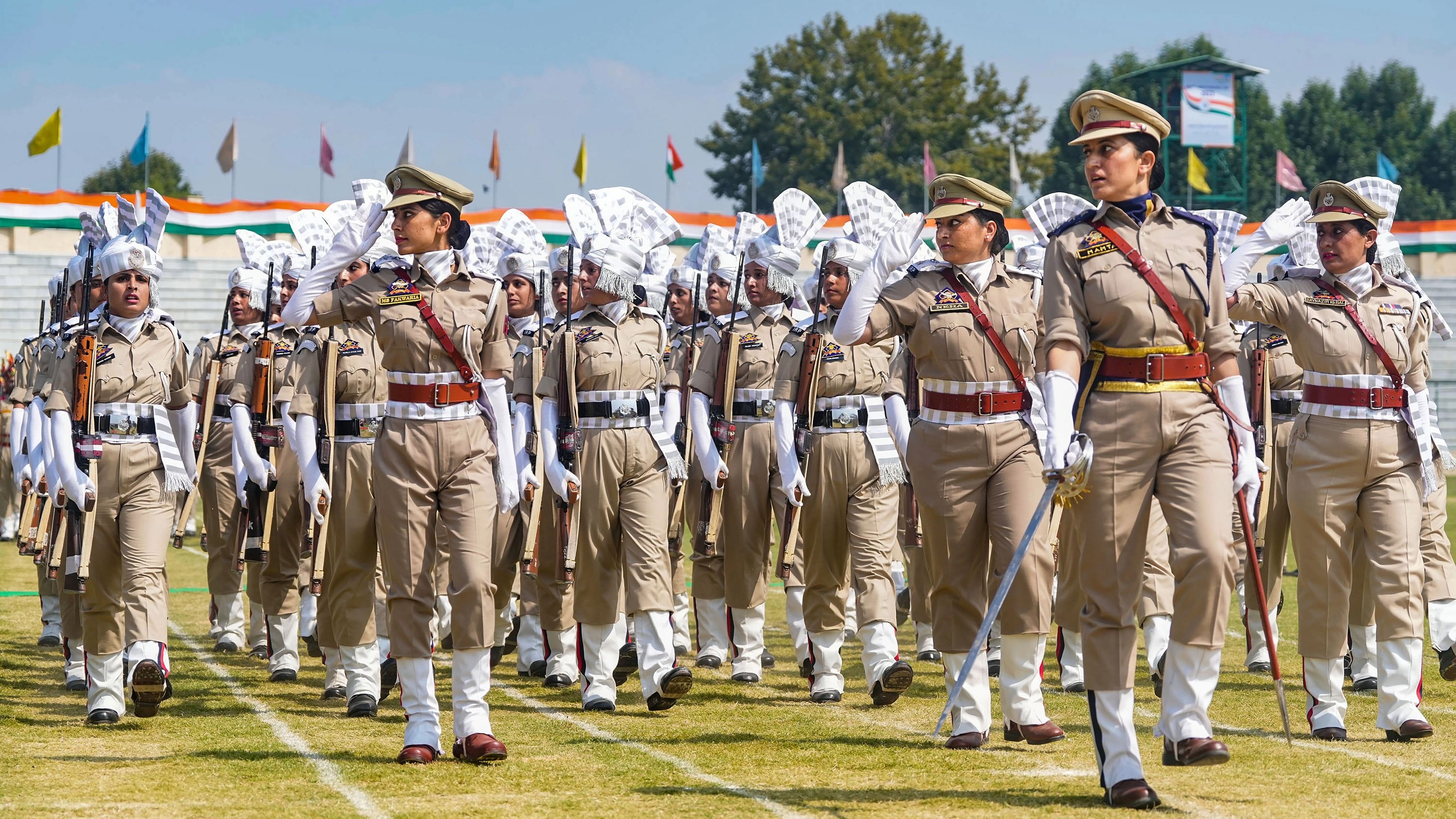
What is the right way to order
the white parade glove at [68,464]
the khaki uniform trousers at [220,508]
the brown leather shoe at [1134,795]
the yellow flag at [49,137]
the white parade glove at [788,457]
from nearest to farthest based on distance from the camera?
the brown leather shoe at [1134,795] → the white parade glove at [68,464] → the white parade glove at [788,457] → the khaki uniform trousers at [220,508] → the yellow flag at [49,137]

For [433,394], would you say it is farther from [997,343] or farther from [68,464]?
[997,343]

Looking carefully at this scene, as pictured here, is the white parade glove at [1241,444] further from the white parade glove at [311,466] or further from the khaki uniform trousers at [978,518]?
the white parade glove at [311,466]

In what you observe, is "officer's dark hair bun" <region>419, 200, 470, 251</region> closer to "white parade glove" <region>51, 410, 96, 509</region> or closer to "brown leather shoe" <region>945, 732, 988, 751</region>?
"white parade glove" <region>51, 410, 96, 509</region>

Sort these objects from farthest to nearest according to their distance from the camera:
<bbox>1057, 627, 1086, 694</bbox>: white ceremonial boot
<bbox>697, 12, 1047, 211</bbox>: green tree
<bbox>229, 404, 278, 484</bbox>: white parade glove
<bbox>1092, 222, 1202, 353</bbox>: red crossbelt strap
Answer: <bbox>697, 12, 1047, 211</bbox>: green tree < <bbox>229, 404, 278, 484</bbox>: white parade glove < <bbox>1057, 627, 1086, 694</bbox>: white ceremonial boot < <bbox>1092, 222, 1202, 353</bbox>: red crossbelt strap

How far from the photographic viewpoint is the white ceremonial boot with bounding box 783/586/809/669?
10.1 metres

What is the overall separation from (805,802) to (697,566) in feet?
16.3

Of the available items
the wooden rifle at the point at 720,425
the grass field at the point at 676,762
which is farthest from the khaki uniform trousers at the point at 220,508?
the wooden rifle at the point at 720,425

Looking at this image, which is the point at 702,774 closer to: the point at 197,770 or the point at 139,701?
the point at 197,770

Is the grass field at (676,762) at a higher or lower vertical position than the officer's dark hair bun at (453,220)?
lower

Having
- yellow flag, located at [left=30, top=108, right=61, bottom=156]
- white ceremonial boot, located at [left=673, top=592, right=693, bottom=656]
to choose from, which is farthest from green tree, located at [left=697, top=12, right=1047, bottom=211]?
white ceremonial boot, located at [left=673, top=592, right=693, bottom=656]

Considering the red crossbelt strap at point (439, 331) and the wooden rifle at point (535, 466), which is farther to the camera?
the wooden rifle at point (535, 466)

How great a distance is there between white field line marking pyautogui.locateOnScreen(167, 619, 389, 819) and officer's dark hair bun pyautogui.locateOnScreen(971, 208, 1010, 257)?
11.8ft

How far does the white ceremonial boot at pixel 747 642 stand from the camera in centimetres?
1048

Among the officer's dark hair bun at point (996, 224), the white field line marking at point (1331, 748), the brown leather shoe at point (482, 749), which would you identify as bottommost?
the white field line marking at point (1331, 748)
